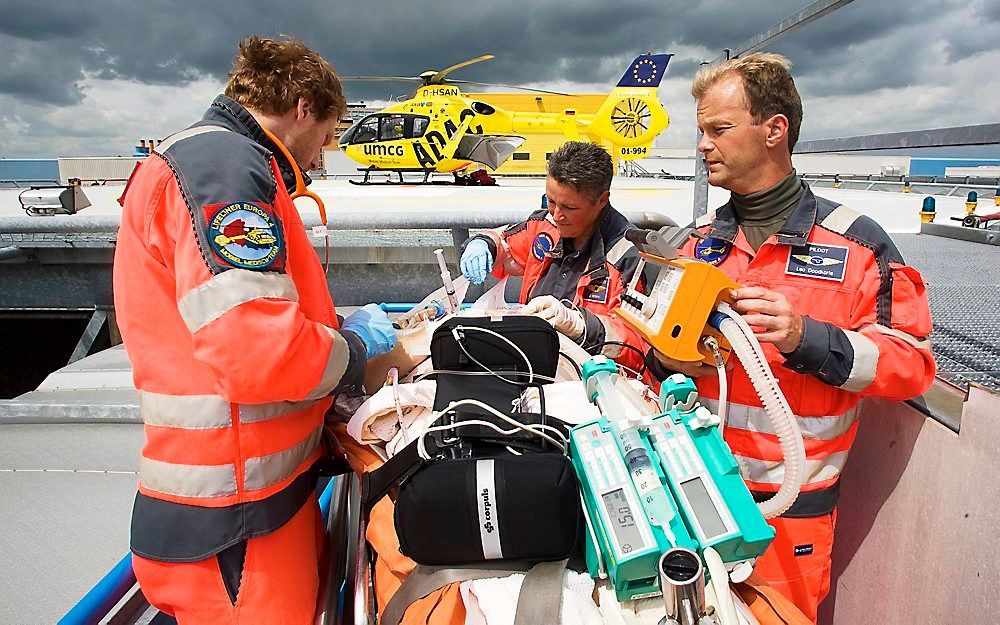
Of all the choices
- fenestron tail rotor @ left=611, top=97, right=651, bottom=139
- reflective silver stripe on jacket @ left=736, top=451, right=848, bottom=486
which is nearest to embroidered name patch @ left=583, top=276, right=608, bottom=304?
reflective silver stripe on jacket @ left=736, top=451, right=848, bottom=486

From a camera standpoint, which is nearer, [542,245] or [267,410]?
[267,410]

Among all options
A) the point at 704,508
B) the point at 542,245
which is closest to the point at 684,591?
the point at 704,508

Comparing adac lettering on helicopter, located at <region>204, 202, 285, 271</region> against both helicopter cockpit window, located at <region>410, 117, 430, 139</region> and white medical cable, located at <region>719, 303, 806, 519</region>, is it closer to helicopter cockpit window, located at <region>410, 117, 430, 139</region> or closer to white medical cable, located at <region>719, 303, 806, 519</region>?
white medical cable, located at <region>719, 303, 806, 519</region>

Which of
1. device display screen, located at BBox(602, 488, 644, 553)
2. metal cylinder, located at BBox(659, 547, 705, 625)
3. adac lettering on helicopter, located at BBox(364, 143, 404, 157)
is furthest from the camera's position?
adac lettering on helicopter, located at BBox(364, 143, 404, 157)

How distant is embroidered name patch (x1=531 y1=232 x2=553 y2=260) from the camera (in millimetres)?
2652

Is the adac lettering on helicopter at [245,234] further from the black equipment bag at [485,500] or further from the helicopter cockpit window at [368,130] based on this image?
the helicopter cockpit window at [368,130]

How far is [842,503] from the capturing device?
183cm

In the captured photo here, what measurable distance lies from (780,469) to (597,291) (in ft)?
3.11

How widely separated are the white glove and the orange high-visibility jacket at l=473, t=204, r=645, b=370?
5 cm

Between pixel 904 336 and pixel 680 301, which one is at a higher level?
pixel 680 301

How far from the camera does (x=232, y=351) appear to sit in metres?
1.07

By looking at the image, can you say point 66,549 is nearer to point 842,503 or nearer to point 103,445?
point 103,445

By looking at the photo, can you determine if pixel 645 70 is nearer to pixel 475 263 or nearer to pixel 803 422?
pixel 475 263

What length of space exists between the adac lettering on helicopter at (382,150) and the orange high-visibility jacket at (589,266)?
1219 centimetres
